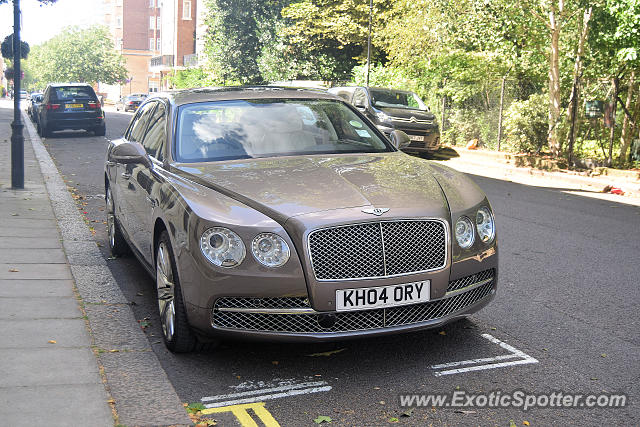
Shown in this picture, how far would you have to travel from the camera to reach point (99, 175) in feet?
49.3

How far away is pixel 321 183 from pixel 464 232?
0.91 m

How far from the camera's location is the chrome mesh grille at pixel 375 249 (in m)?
4.23

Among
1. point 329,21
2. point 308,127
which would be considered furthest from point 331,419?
point 329,21

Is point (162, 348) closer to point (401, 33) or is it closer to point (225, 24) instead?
point (401, 33)

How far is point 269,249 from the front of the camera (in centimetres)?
426

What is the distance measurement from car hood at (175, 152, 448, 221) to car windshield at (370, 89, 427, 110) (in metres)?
16.7

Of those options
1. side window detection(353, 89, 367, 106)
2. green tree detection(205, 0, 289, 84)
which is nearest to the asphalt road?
side window detection(353, 89, 367, 106)

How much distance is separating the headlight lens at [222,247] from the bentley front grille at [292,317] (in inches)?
8.5

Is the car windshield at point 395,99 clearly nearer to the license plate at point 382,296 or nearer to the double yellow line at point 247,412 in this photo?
the license plate at point 382,296

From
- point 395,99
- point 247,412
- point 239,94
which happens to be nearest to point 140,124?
point 239,94

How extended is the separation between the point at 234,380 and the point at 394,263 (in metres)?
1.12

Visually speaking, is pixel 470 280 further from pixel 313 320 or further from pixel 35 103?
pixel 35 103

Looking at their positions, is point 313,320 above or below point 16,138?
below

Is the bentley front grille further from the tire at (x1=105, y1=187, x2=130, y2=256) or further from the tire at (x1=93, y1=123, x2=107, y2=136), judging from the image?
the tire at (x1=93, y1=123, x2=107, y2=136)
